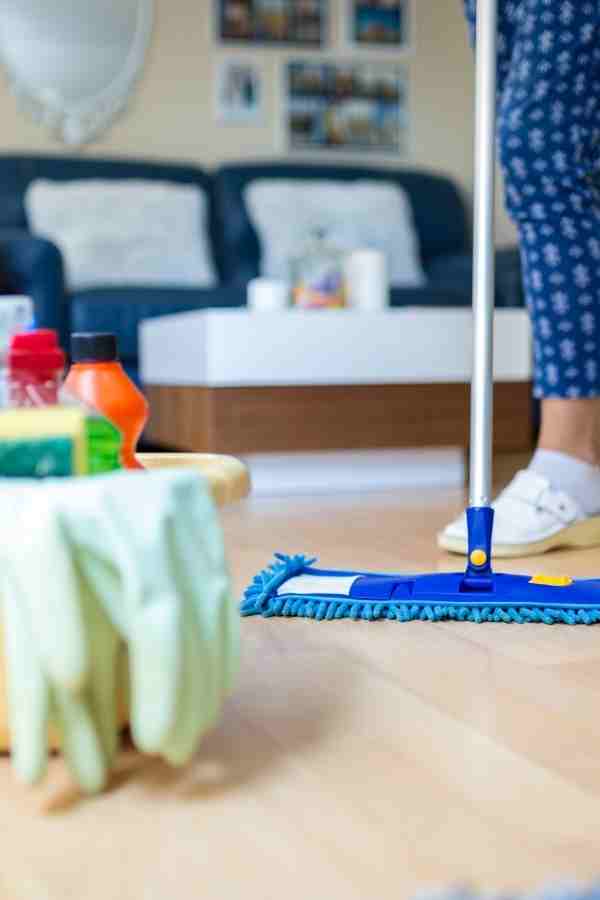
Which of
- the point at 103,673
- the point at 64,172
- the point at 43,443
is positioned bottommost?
the point at 103,673

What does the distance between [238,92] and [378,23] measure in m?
0.57

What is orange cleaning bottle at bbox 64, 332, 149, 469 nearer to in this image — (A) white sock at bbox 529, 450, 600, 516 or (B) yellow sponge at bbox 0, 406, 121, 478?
(B) yellow sponge at bbox 0, 406, 121, 478

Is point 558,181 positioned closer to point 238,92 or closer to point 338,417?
point 338,417

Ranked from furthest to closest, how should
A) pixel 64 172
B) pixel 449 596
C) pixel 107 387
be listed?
1. pixel 64 172
2. pixel 449 596
3. pixel 107 387

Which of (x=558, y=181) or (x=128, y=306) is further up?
(x=558, y=181)

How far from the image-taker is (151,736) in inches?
21.7

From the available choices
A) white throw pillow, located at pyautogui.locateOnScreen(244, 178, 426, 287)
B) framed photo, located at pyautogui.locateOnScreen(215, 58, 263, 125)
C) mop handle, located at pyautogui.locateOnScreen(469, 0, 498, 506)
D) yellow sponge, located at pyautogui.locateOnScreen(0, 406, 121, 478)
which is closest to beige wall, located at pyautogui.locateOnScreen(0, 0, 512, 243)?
framed photo, located at pyautogui.locateOnScreen(215, 58, 263, 125)

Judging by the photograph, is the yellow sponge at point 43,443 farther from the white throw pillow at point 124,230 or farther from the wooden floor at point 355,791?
the white throw pillow at point 124,230

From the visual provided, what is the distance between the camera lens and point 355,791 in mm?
616

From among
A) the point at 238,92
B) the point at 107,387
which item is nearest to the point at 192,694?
the point at 107,387

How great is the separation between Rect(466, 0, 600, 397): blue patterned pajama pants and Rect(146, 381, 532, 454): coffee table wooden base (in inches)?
36.4

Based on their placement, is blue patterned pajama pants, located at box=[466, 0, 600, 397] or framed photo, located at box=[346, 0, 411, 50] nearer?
blue patterned pajama pants, located at box=[466, 0, 600, 397]

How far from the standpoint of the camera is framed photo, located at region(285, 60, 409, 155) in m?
3.88

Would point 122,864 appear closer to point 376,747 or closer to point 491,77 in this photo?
point 376,747
